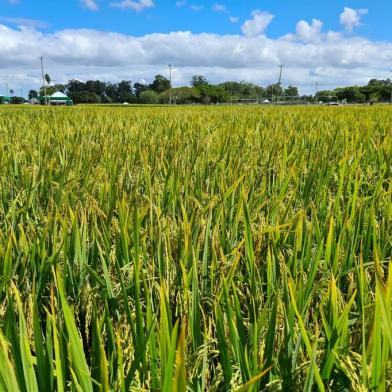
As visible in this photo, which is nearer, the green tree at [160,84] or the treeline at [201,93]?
the treeline at [201,93]

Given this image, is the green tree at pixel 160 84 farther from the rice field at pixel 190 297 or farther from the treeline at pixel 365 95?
the rice field at pixel 190 297

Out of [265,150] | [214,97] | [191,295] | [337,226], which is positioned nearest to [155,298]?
[191,295]

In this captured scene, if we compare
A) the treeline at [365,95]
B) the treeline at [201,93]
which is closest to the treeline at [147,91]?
the treeline at [201,93]

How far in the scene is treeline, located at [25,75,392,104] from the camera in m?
82.3

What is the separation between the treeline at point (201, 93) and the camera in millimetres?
82275

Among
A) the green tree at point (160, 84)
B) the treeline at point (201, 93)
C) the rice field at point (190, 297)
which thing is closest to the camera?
the rice field at point (190, 297)

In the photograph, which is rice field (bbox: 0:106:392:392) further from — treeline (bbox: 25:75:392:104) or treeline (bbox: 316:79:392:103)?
treeline (bbox: 316:79:392:103)

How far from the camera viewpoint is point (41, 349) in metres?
0.65

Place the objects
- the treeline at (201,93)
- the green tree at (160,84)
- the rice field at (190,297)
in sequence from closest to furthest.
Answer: the rice field at (190,297) → the treeline at (201,93) → the green tree at (160,84)

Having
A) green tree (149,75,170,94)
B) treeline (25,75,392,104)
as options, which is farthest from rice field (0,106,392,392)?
green tree (149,75,170,94)

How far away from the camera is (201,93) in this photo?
8519 centimetres

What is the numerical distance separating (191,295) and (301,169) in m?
1.34

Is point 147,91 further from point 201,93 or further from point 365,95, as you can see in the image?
point 365,95

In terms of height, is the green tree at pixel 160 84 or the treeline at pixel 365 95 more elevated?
the green tree at pixel 160 84
